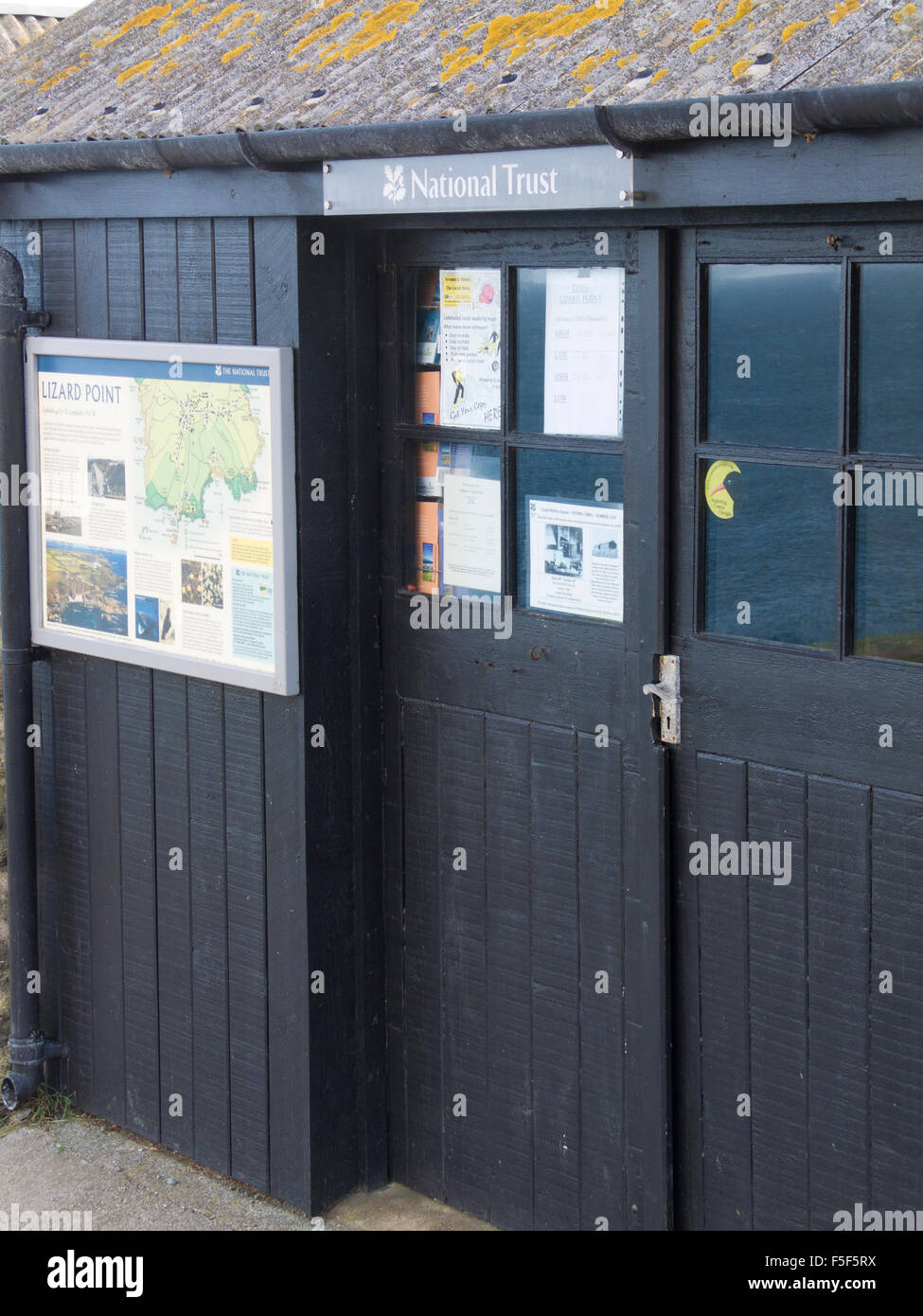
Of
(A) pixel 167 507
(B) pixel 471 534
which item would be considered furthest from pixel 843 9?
(A) pixel 167 507

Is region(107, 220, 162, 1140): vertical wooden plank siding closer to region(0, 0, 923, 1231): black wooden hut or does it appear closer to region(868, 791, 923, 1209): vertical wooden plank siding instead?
region(0, 0, 923, 1231): black wooden hut

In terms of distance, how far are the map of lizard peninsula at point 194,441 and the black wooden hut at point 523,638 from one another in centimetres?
16

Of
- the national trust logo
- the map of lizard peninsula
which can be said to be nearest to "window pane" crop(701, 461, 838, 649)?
the national trust logo

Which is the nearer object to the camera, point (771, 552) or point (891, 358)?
point (891, 358)

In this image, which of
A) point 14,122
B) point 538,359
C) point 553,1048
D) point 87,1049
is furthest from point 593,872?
point 14,122

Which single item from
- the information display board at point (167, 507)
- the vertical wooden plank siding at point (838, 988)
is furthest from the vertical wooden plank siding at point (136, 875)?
the vertical wooden plank siding at point (838, 988)

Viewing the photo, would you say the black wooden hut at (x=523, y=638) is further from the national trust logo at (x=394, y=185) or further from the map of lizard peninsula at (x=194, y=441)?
the map of lizard peninsula at (x=194, y=441)

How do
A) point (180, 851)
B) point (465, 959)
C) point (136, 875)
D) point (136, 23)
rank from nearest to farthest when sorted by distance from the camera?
point (465, 959) → point (180, 851) → point (136, 875) → point (136, 23)

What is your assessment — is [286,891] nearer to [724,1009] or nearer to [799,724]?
[724,1009]

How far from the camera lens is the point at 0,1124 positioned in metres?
5.85

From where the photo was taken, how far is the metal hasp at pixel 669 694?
440 cm

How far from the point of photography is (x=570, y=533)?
15.2 feet

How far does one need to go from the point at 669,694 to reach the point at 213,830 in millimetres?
1617
